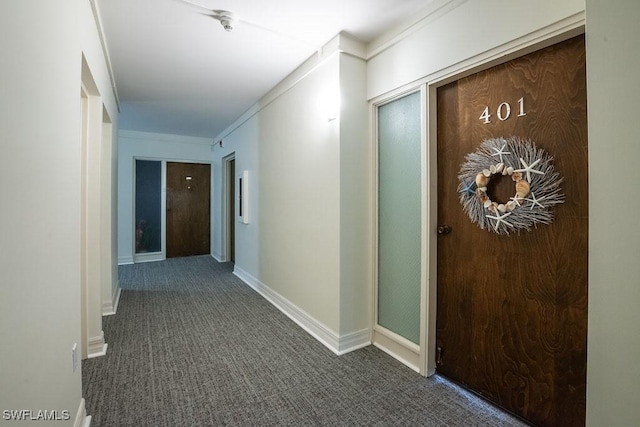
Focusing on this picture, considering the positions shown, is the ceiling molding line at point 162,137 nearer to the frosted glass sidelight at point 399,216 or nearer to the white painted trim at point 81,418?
the frosted glass sidelight at point 399,216

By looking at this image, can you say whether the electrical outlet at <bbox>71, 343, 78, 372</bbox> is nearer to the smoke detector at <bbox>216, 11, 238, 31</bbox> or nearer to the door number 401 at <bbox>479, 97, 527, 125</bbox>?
the smoke detector at <bbox>216, 11, 238, 31</bbox>

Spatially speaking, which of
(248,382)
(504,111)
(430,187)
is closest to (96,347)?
(248,382)

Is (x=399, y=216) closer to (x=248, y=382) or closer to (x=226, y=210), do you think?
(x=248, y=382)

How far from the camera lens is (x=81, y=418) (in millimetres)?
1605

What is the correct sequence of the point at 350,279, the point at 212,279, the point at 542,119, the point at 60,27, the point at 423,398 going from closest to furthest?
the point at 60,27 → the point at 542,119 → the point at 423,398 → the point at 350,279 → the point at 212,279

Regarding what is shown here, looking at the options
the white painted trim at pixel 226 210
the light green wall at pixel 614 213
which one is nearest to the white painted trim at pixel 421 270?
the light green wall at pixel 614 213

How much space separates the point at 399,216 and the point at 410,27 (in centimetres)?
135

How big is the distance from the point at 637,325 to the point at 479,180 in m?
1.06

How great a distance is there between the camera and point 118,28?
2.31 meters

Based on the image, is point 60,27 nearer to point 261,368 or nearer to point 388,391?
point 261,368

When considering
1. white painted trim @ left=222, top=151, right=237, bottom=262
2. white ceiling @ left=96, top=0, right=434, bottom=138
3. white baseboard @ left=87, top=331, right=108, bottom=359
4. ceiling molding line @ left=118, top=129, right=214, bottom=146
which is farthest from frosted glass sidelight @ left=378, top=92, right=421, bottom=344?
ceiling molding line @ left=118, top=129, right=214, bottom=146

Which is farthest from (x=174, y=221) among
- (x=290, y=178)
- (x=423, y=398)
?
(x=423, y=398)

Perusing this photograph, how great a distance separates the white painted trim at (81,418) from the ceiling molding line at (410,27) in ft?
9.83

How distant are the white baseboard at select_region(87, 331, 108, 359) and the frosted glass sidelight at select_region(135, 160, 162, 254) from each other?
12.7ft
